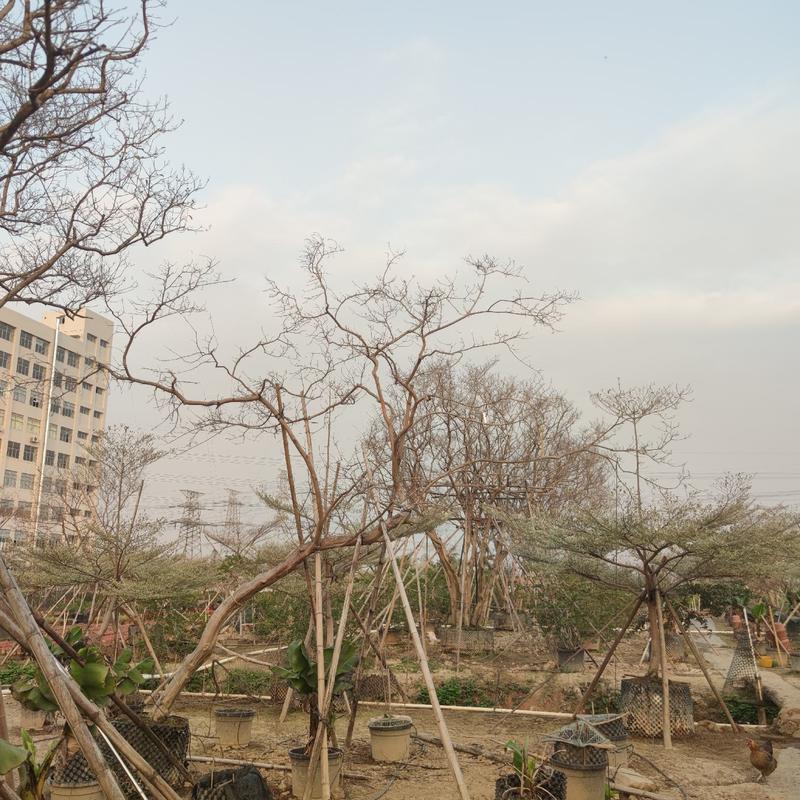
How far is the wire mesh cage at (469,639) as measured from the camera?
18.0 m

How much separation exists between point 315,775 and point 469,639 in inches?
482

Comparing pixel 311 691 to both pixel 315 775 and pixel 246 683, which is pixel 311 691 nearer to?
pixel 315 775

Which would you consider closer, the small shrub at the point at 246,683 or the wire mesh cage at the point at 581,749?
the wire mesh cage at the point at 581,749

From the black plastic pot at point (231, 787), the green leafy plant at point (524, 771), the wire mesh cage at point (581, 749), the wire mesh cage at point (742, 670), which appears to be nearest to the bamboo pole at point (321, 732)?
the black plastic pot at point (231, 787)

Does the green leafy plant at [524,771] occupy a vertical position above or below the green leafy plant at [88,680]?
below

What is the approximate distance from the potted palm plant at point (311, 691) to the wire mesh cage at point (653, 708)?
4515mm

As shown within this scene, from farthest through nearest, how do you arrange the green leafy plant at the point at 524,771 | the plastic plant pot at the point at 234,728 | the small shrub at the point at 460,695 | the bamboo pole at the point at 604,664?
1. the small shrub at the point at 460,695
2. the bamboo pole at the point at 604,664
3. the plastic plant pot at the point at 234,728
4. the green leafy plant at the point at 524,771

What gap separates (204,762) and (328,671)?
2.02m

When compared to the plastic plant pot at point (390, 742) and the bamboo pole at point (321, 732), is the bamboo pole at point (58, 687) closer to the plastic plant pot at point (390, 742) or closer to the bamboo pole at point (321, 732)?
the bamboo pole at point (321, 732)

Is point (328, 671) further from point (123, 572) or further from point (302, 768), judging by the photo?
point (123, 572)

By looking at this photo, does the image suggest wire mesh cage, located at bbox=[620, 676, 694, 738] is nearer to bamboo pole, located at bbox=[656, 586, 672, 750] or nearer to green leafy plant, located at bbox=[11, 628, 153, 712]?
bamboo pole, located at bbox=[656, 586, 672, 750]

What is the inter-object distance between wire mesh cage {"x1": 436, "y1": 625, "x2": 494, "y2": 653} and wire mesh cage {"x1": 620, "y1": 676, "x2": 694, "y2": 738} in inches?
285

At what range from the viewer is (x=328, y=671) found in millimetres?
7203

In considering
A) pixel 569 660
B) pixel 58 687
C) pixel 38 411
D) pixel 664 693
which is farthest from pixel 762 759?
pixel 38 411
